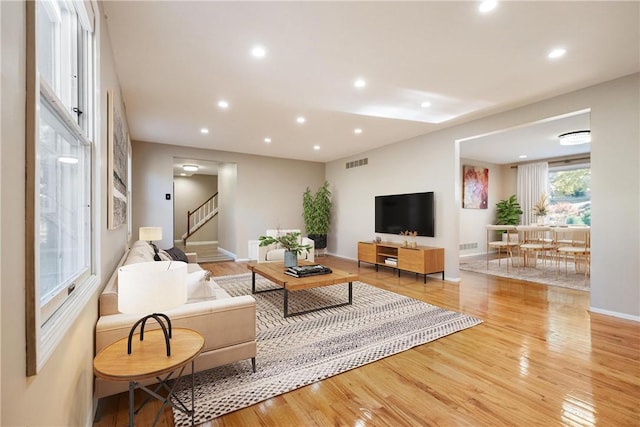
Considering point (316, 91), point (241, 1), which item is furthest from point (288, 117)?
point (241, 1)

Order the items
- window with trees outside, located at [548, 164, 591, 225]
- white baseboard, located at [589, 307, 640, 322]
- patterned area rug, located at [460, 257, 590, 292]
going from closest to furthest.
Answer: white baseboard, located at [589, 307, 640, 322] → patterned area rug, located at [460, 257, 590, 292] → window with trees outside, located at [548, 164, 591, 225]

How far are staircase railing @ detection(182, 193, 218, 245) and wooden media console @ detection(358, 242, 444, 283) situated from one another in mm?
6767

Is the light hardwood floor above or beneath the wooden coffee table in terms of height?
beneath

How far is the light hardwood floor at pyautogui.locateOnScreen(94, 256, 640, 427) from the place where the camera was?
1.74 metres

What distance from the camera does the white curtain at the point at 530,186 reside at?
790 cm

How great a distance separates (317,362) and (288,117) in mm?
3644

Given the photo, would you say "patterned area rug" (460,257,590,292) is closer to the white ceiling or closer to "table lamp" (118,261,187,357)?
the white ceiling

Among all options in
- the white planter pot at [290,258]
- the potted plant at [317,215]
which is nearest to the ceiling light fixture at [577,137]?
the potted plant at [317,215]

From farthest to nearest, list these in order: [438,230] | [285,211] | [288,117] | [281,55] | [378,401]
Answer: [285,211], [438,230], [288,117], [281,55], [378,401]

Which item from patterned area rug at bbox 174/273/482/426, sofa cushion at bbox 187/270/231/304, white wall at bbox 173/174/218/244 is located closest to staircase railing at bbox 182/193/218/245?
white wall at bbox 173/174/218/244

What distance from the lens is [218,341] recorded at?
80.9 inches

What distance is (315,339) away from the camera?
2785 mm

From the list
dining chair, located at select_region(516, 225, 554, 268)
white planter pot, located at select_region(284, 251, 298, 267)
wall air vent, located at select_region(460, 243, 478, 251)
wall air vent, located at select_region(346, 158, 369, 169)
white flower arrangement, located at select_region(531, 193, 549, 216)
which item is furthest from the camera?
wall air vent, located at select_region(460, 243, 478, 251)

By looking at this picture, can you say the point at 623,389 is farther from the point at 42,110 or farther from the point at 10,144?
the point at 42,110
